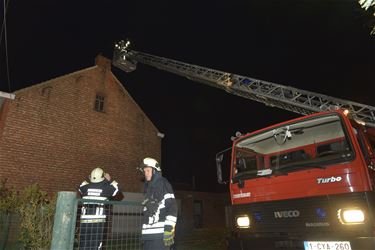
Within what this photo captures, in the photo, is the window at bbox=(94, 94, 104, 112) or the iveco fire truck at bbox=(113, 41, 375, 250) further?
the window at bbox=(94, 94, 104, 112)

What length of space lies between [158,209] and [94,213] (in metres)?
1.39

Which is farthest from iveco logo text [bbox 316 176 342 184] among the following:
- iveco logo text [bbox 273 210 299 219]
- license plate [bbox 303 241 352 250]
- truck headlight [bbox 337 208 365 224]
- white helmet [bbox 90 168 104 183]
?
white helmet [bbox 90 168 104 183]

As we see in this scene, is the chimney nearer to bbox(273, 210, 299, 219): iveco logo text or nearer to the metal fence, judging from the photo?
the metal fence

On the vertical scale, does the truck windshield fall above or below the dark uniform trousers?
above

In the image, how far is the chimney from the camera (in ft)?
46.1

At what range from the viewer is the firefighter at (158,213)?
362cm

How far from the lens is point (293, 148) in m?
5.02

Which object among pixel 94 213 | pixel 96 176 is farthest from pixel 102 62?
pixel 94 213

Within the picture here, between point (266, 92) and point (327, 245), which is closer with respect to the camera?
point (327, 245)

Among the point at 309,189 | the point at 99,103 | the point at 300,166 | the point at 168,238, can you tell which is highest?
the point at 99,103

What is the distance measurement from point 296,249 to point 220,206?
63.9ft

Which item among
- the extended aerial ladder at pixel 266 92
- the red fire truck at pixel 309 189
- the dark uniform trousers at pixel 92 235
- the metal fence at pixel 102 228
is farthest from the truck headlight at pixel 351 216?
the extended aerial ladder at pixel 266 92

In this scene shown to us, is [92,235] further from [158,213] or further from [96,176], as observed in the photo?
[158,213]

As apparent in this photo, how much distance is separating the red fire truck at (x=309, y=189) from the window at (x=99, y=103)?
9286mm
